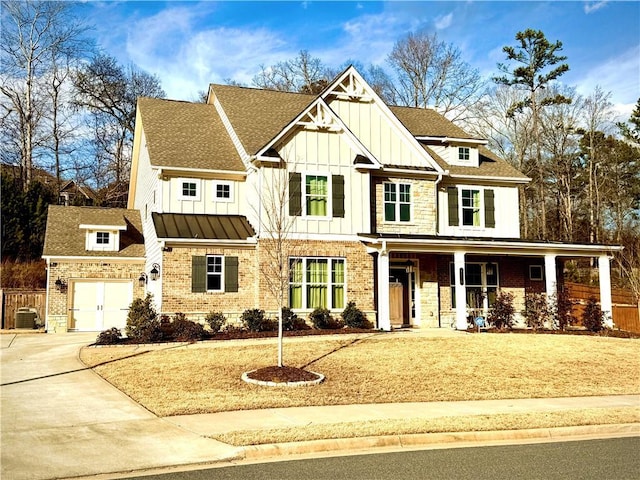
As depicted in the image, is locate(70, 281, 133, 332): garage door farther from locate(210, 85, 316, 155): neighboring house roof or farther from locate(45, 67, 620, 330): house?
locate(210, 85, 316, 155): neighboring house roof

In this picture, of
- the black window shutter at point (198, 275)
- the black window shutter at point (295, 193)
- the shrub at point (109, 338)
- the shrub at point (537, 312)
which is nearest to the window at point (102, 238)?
the black window shutter at point (198, 275)

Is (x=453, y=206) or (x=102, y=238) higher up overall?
(x=453, y=206)

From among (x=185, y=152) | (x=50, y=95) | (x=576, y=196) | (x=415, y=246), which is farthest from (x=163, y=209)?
(x=576, y=196)

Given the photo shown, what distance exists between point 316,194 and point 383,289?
415cm

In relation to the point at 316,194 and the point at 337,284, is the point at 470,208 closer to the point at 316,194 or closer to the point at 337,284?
the point at 316,194

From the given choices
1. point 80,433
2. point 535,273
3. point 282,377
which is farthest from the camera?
point 535,273

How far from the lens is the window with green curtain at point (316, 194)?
77.1 feet

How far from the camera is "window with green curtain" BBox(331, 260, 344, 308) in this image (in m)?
23.2

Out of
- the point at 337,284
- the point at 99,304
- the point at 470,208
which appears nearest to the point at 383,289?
the point at 337,284

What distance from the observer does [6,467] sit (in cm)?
Result: 776

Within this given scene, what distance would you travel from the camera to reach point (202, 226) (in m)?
22.9

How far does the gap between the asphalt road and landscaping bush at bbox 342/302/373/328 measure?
13209 mm

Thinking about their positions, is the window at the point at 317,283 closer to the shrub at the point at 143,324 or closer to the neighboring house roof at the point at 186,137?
the neighboring house roof at the point at 186,137

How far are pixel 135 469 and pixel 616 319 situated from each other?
25.2 metres
